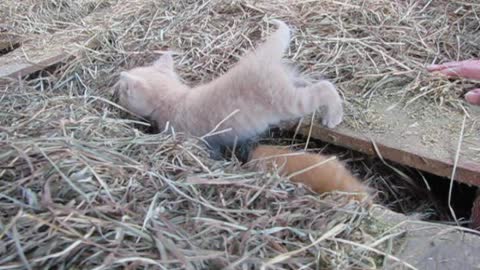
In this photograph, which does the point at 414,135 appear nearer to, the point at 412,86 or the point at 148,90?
the point at 412,86

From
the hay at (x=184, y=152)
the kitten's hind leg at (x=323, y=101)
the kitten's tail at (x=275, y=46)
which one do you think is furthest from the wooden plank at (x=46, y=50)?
the kitten's hind leg at (x=323, y=101)

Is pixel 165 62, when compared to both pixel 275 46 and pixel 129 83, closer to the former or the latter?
pixel 129 83

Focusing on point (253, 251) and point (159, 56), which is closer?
point (253, 251)

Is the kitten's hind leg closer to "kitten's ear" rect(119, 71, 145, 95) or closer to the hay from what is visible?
the hay

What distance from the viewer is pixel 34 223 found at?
4.29ft

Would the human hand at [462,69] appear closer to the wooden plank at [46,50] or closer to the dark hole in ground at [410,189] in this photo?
the dark hole in ground at [410,189]

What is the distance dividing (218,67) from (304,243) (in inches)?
51.0

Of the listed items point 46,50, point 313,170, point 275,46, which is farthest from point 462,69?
point 46,50

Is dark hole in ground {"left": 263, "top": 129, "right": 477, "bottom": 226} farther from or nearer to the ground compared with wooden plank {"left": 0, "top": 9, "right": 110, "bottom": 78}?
nearer to the ground

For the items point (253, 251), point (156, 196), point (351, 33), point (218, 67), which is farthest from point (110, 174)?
point (351, 33)

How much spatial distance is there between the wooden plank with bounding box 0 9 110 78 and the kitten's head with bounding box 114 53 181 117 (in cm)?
42

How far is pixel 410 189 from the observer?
2148mm

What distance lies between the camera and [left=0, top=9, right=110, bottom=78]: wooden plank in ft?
8.67

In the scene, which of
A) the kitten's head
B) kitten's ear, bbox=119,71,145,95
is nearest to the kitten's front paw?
the kitten's head
